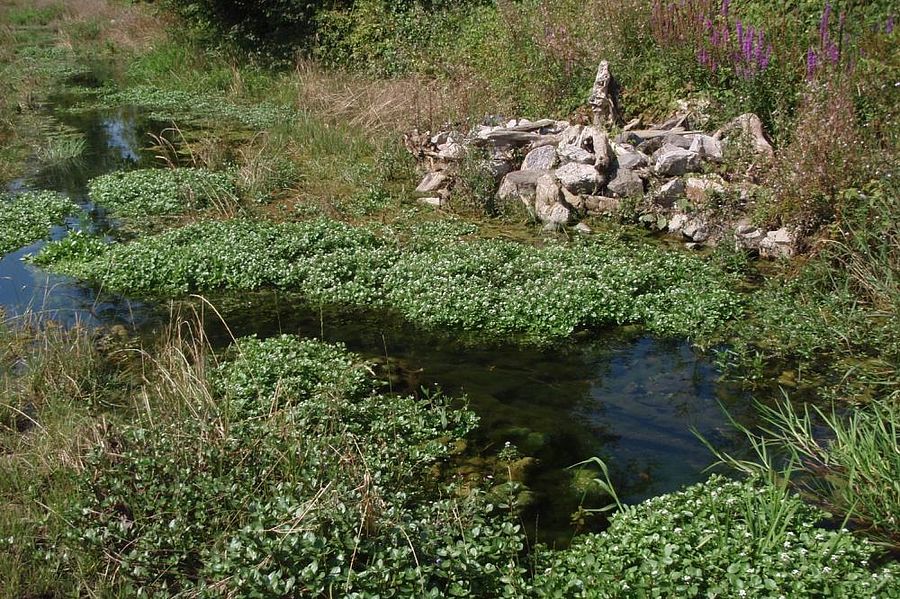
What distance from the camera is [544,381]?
6.85 metres

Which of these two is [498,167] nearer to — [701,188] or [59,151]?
[701,188]

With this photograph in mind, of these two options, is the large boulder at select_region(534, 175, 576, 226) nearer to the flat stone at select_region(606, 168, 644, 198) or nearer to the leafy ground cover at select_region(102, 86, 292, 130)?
the flat stone at select_region(606, 168, 644, 198)

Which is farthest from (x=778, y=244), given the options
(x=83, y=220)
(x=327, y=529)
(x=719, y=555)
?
(x=83, y=220)

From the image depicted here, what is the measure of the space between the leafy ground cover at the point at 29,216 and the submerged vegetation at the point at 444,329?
0.05 metres

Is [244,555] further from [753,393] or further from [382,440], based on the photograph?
[753,393]

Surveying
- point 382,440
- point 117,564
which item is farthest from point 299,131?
point 117,564

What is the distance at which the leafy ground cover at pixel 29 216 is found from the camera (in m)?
10.3

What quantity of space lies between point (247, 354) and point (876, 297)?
5.35 m

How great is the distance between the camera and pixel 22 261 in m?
9.77

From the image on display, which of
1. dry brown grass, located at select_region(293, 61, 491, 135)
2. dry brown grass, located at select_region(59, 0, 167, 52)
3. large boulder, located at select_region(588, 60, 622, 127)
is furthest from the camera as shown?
dry brown grass, located at select_region(59, 0, 167, 52)

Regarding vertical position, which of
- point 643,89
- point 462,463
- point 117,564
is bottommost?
point 462,463

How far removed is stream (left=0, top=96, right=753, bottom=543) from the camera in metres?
5.62

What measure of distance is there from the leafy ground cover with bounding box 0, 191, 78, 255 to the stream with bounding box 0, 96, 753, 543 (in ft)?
2.17

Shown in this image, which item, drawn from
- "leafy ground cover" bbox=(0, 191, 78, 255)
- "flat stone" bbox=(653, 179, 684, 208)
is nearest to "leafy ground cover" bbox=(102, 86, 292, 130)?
"leafy ground cover" bbox=(0, 191, 78, 255)
